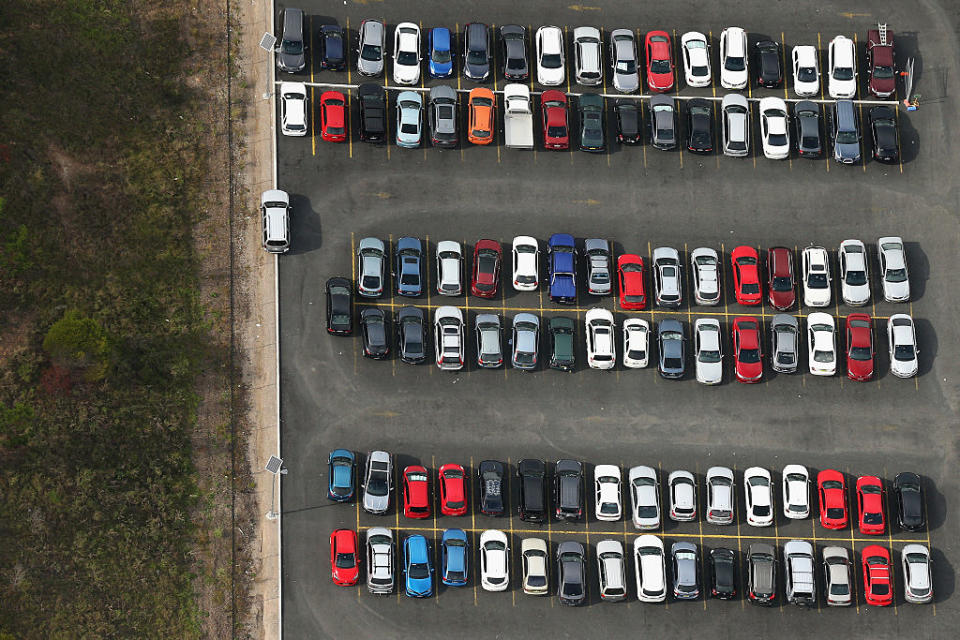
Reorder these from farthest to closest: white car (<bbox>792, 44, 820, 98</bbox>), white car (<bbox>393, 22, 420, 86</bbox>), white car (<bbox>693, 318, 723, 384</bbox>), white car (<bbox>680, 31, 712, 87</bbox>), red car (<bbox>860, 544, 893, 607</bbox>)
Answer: white car (<bbox>792, 44, 820, 98</bbox>) → white car (<bbox>680, 31, 712, 87</bbox>) → white car (<bbox>393, 22, 420, 86</bbox>) → white car (<bbox>693, 318, 723, 384</bbox>) → red car (<bbox>860, 544, 893, 607</bbox>)

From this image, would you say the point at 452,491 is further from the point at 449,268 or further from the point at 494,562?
the point at 449,268

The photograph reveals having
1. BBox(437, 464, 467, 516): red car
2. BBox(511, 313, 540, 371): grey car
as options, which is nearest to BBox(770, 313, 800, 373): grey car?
BBox(511, 313, 540, 371): grey car

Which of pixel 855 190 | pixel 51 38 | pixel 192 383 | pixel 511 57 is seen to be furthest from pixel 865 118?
pixel 51 38

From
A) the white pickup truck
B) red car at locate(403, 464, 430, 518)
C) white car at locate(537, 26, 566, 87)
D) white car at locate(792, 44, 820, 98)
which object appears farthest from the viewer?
white car at locate(792, 44, 820, 98)

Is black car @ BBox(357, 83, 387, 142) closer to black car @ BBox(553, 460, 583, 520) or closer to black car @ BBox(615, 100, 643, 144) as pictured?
black car @ BBox(615, 100, 643, 144)

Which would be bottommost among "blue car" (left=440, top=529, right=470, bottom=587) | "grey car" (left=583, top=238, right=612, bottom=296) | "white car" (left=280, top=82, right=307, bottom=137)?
"blue car" (left=440, top=529, right=470, bottom=587)

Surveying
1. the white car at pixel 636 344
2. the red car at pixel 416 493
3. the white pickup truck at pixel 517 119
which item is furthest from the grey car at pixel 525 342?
the white pickup truck at pixel 517 119
